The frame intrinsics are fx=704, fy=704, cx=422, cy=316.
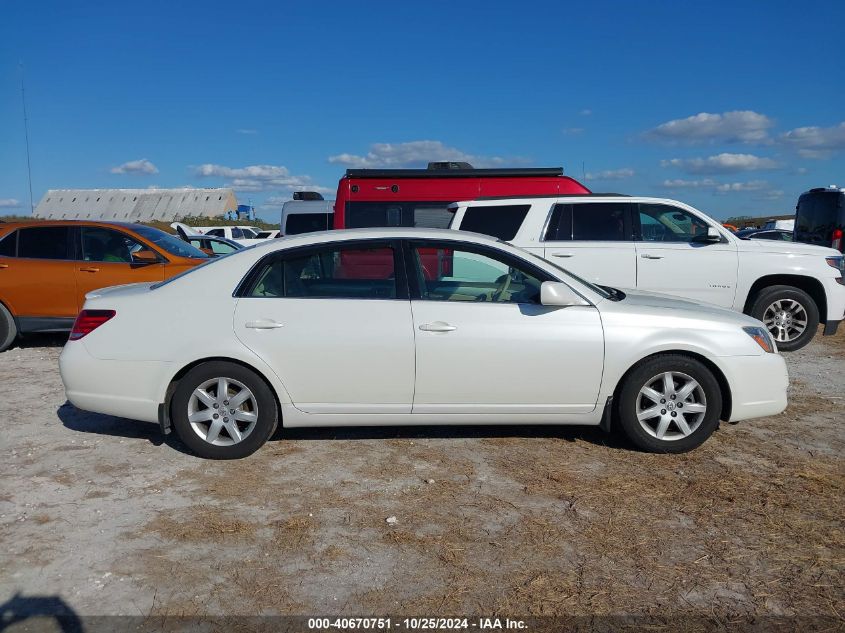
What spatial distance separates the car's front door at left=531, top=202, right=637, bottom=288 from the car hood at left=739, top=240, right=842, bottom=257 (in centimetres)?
145

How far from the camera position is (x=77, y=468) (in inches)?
188

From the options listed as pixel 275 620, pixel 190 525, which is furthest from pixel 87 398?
pixel 275 620

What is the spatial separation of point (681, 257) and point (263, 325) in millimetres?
5576

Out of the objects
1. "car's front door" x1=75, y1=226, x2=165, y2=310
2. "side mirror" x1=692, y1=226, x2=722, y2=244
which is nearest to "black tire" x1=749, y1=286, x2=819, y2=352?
"side mirror" x1=692, y1=226, x2=722, y2=244

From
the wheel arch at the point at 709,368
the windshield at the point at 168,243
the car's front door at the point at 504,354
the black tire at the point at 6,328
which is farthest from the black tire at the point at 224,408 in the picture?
the black tire at the point at 6,328

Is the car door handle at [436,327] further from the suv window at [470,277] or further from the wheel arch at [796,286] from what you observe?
the wheel arch at [796,286]

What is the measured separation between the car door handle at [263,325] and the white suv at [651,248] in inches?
167

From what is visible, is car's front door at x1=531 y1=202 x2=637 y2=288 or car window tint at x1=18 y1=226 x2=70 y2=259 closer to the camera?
car's front door at x1=531 y1=202 x2=637 y2=288

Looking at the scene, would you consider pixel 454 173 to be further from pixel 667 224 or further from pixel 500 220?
pixel 667 224

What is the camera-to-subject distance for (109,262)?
354 inches

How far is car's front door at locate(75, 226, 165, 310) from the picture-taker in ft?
28.9

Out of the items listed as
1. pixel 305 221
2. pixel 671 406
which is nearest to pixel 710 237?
pixel 671 406

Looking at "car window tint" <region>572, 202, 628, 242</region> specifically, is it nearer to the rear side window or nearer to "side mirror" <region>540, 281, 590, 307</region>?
the rear side window

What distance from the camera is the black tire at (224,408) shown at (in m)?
4.77
